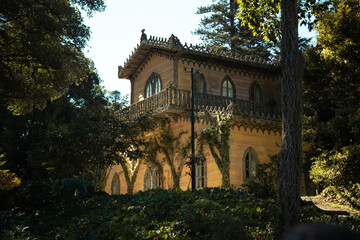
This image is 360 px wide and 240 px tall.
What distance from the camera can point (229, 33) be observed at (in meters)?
39.4

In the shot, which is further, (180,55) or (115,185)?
(115,185)

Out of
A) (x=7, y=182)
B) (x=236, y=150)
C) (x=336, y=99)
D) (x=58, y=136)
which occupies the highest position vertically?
(x=336, y=99)

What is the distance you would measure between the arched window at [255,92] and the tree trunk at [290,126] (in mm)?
16872

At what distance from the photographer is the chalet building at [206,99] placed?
2162cm

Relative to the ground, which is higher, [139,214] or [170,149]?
[170,149]


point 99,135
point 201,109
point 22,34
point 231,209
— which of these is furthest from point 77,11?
point 231,209

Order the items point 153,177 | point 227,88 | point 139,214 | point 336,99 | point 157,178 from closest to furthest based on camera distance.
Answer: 1. point 139,214
2. point 336,99
3. point 157,178
4. point 153,177
5. point 227,88

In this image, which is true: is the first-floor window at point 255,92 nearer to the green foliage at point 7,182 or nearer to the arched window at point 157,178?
the arched window at point 157,178

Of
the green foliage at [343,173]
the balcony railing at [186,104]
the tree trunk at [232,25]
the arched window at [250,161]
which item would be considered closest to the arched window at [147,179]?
the balcony railing at [186,104]

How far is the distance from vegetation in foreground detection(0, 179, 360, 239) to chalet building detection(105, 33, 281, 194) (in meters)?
5.46

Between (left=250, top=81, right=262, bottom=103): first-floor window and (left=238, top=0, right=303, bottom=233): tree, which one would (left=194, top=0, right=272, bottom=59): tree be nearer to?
(left=250, top=81, right=262, bottom=103): first-floor window

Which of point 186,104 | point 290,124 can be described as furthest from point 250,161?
point 290,124

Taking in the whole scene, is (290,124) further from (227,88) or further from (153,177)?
(227,88)

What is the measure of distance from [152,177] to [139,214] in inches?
463
